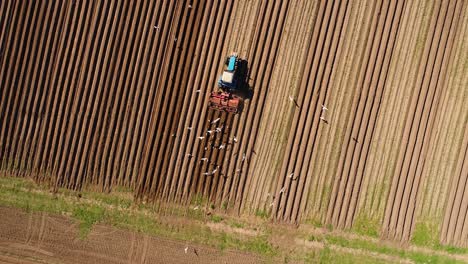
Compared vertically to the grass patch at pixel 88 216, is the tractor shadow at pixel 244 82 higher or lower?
higher

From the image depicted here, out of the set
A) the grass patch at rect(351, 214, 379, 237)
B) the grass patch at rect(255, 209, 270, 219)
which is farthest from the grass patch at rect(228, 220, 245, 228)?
the grass patch at rect(351, 214, 379, 237)

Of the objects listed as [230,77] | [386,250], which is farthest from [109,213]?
[386,250]

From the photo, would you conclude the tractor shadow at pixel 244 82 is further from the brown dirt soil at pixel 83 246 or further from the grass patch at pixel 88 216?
the grass patch at pixel 88 216

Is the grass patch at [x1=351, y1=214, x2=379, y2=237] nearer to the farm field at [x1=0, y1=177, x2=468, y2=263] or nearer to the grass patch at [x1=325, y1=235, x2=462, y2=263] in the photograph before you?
the farm field at [x1=0, y1=177, x2=468, y2=263]

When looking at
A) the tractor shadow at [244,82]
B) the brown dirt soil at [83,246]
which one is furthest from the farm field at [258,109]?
the brown dirt soil at [83,246]

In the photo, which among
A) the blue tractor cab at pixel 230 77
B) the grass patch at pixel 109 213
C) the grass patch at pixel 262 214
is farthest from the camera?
the grass patch at pixel 262 214

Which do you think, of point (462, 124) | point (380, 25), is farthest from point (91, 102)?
point (462, 124)

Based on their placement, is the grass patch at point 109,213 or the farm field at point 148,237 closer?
the farm field at point 148,237
